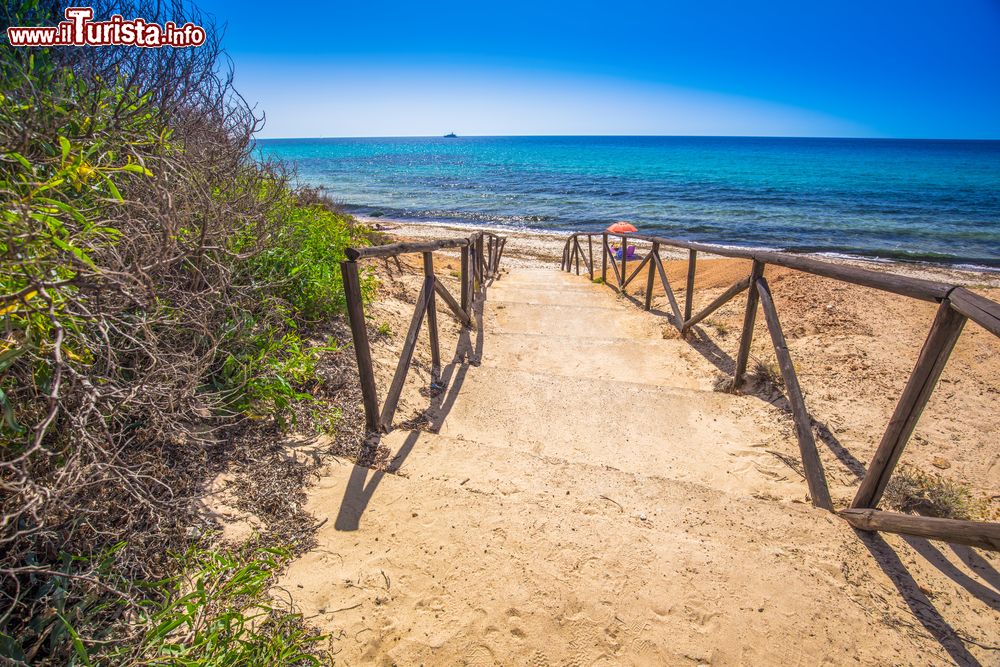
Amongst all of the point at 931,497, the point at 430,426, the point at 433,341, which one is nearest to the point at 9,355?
the point at 430,426

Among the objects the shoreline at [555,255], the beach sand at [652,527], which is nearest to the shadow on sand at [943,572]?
the beach sand at [652,527]

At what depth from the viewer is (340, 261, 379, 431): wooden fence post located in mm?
2729

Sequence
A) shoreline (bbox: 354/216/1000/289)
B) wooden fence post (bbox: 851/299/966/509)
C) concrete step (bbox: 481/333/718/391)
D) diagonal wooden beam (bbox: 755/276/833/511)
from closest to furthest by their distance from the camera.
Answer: wooden fence post (bbox: 851/299/966/509), diagonal wooden beam (bbox: 755/276/833/511), concrete step (bbox: 481/333/718/391), shoreline (bbox: 354/216/1000/289)

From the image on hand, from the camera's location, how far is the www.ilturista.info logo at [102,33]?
2.83 m

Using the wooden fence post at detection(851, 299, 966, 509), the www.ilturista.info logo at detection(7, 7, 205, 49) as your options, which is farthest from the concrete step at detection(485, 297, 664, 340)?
the www.ilturista.info logo at detection(7, 7, 205, 49)

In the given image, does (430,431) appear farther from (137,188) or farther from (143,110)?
(143,110)

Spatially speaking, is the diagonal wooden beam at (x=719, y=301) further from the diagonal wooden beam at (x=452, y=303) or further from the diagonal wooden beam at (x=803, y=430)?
the diagonal wooden beam at (x=452, y=303)

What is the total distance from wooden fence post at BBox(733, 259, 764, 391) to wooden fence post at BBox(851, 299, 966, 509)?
1614 millimetres

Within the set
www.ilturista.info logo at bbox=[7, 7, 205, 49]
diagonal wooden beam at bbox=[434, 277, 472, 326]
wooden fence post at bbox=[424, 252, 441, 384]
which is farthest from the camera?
diagonal wooden beam at bbox=[434, 277, 472, 326]

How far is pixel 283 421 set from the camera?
2707mm

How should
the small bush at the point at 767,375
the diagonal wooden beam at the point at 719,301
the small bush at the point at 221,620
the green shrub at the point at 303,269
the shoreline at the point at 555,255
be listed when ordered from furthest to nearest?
1. the shoreline at the point at 555,255
2. the diagonal wooden beam at the point at 719,301
3. the small bush at the point at 767,375
4. the green shrub at the point at 303,269
5. the small bush at the point at 221,620

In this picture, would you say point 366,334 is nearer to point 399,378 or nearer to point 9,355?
point 399,378

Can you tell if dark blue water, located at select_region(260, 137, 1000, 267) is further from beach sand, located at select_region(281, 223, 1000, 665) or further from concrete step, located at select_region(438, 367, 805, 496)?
beach sand, located at select_region(281, 223, 1000, 665)

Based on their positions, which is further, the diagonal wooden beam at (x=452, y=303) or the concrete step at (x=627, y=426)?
the diagonal wooden beam at (x=452, y=303)
